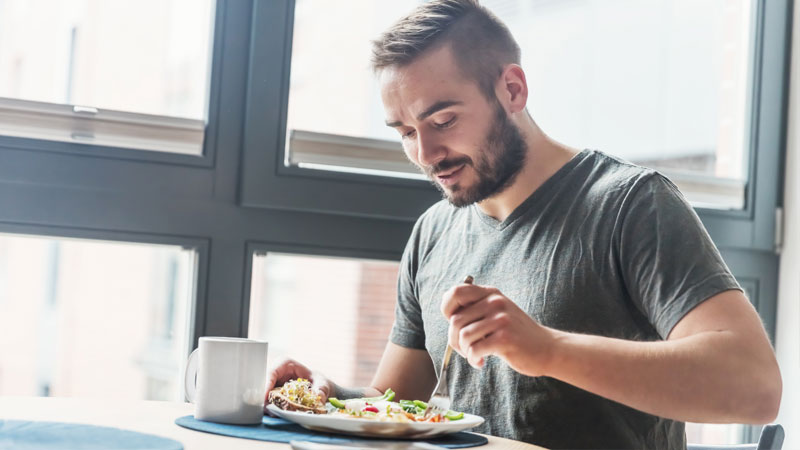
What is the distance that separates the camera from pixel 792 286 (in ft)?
7.70

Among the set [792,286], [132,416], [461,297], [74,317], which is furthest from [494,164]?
[74,317]

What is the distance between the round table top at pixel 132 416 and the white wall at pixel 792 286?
4.43ft

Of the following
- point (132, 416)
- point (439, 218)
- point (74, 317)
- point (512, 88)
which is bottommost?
point (74, 317)

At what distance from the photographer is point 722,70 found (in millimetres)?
2465

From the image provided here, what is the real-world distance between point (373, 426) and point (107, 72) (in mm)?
1162

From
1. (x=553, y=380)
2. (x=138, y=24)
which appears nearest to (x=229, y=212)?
(x=138, y=24)

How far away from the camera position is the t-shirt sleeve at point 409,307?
183cm

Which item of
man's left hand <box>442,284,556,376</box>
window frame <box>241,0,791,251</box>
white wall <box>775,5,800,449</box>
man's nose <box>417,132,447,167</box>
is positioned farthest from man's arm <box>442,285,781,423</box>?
white wall <box>775,5,800,449</box>

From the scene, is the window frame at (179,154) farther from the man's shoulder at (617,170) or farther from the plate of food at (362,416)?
the man's shoulder at (617,170)

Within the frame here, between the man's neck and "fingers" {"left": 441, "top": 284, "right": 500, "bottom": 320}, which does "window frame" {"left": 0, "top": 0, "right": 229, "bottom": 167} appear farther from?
"fingers" {"left": 441, "top": 284, "right": 500, "bottom": 320}

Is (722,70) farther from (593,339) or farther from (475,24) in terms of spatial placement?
(593,339)

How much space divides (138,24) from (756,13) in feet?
5.26

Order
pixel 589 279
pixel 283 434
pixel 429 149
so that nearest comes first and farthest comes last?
pixel 283 434 < pixel 589 279 < pixel 429 149

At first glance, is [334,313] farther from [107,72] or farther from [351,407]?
[351,407]
